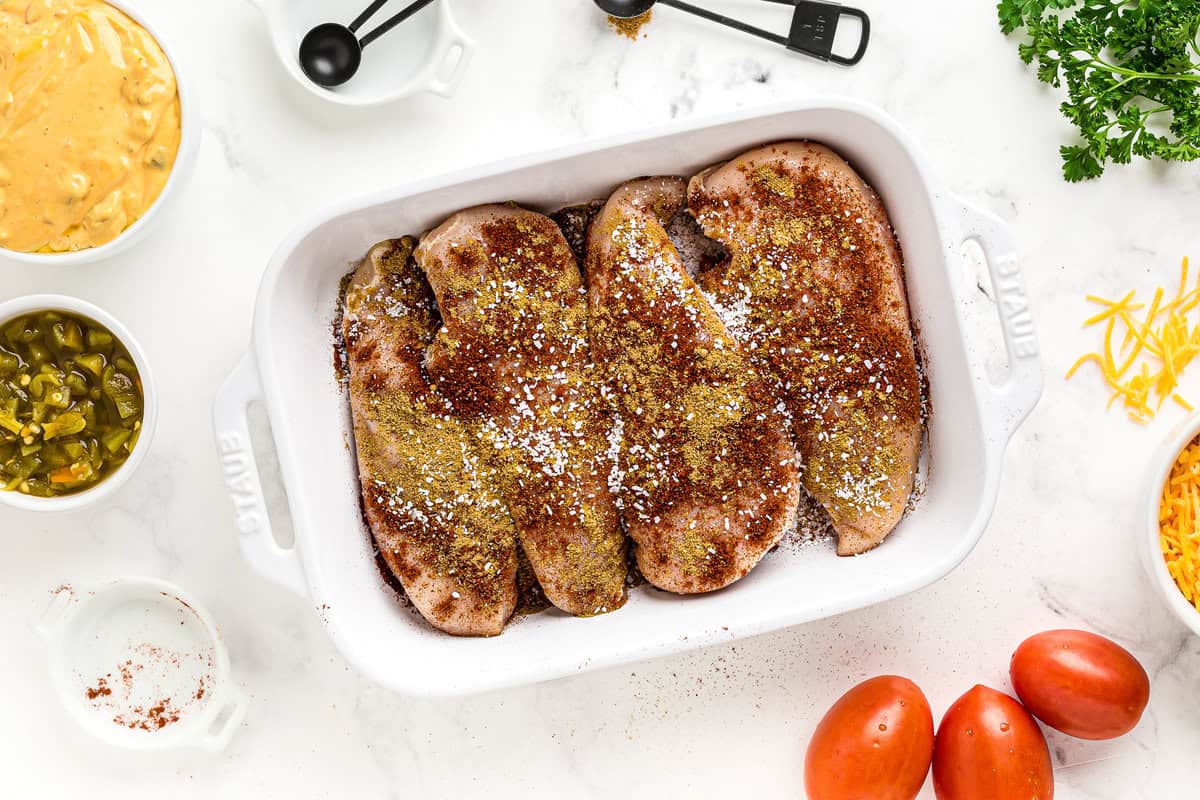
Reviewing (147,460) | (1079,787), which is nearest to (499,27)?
(147,460)

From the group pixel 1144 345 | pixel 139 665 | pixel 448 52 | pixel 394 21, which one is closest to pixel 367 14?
pixel 394 21

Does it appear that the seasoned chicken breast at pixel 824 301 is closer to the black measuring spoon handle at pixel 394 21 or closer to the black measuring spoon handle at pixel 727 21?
the black measuring spoon handle at pixel 727 21

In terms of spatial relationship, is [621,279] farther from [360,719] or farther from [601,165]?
[360,719]

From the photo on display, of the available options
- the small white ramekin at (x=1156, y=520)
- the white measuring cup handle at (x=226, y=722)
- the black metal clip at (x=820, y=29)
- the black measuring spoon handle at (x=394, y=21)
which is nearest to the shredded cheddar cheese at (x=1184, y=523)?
the small white ramekin at (x=1156, y=520)

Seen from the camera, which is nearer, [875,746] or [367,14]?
[875,746]

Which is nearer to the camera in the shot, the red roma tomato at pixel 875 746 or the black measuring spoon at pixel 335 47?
the red roma tomato at pixel 875 746

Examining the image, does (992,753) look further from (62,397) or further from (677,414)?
(62,397)

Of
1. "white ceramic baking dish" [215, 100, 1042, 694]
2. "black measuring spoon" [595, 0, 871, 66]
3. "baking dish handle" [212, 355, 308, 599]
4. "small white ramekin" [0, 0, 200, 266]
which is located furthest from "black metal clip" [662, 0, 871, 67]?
"baking dish handle" [212, 355, 308, 599]
